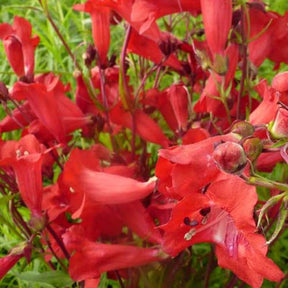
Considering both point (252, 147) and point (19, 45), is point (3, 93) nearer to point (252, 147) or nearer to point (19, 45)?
point (19, 45)

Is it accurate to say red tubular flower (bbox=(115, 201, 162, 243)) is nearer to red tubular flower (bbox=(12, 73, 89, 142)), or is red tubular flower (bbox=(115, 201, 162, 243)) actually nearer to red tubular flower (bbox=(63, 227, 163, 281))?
red tubular flower (bbox=(63, 227, 163, 281))

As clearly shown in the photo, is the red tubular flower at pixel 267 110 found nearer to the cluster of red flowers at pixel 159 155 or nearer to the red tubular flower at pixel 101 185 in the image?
the cluster of red flowers at pixel 159 155

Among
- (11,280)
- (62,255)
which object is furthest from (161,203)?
(11,280)

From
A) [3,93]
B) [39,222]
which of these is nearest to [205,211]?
[39,222]

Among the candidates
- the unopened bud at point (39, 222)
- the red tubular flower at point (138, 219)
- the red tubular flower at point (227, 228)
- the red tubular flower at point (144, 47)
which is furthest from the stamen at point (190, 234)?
the red tubular flower at point (144, 47)

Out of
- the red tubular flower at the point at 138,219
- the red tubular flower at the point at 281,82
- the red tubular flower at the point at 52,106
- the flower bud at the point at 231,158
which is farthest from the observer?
the red tubular flower at the point at 52,106

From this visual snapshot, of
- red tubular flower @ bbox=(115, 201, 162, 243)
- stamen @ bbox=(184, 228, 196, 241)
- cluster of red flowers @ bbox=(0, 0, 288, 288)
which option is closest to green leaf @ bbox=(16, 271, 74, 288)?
cluster of red flowers @ bbox=(0, 0, 288, 288)

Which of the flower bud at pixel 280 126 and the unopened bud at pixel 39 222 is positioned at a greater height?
the flower bud at pixel 280 126
